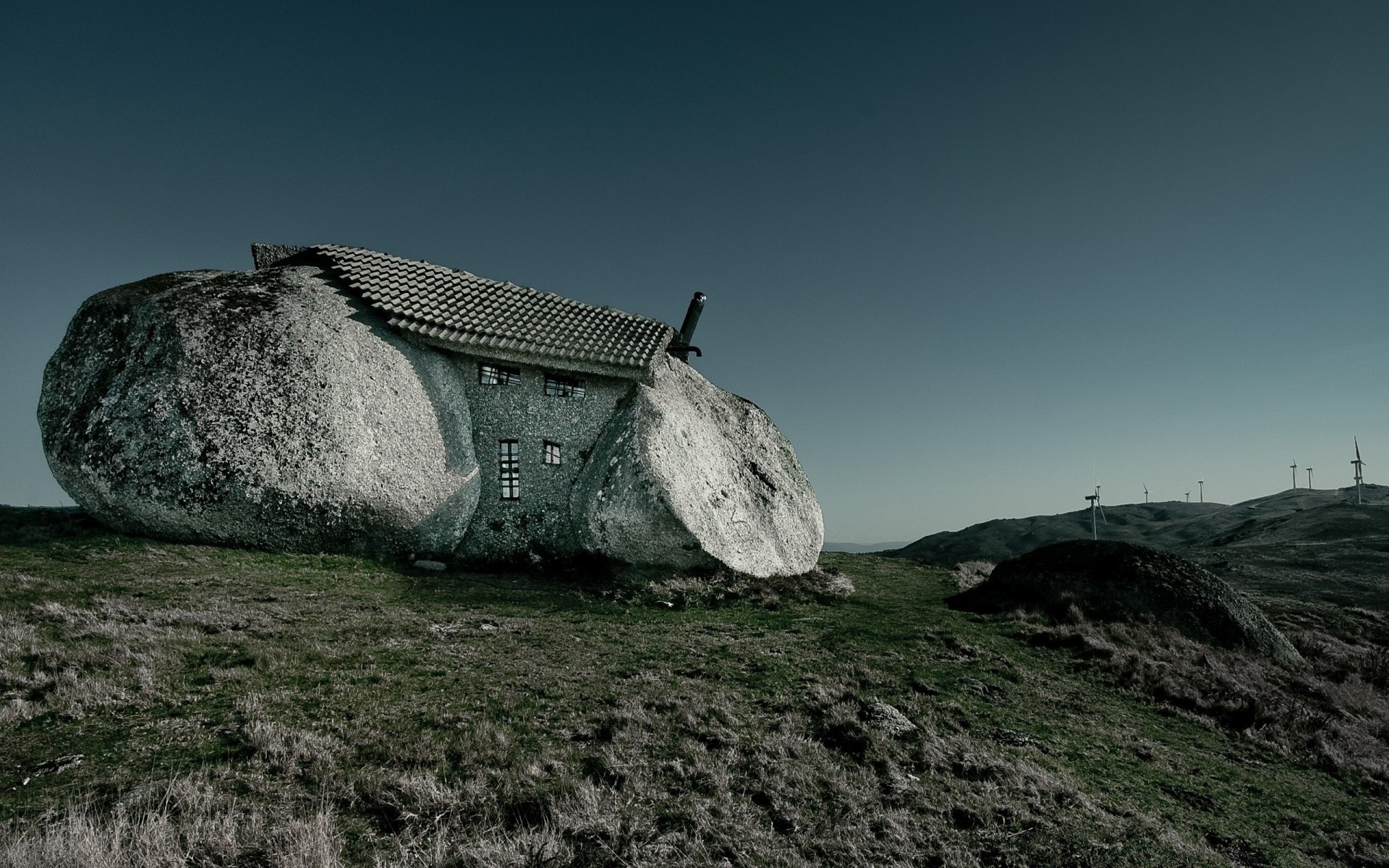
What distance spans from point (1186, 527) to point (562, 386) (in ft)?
383

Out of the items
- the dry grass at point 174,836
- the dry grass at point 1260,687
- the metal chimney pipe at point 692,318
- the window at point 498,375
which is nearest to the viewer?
the dry grass at point 174,836

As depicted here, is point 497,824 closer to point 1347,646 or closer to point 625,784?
point 625,784

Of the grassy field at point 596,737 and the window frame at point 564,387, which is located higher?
the window frame at point 564,387

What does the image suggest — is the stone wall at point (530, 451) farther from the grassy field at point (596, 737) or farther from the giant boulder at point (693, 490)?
the grassy field at point (596, 737)

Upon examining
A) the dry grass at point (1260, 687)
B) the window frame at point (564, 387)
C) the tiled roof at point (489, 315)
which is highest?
the tiled roof at point (489, 315)

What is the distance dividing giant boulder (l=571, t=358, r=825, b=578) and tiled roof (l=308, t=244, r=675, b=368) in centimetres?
167

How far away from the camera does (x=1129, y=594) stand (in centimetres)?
1714

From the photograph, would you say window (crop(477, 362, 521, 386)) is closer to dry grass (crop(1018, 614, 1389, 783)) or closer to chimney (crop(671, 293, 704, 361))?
chimney (crop(671, 293, 704, 361))

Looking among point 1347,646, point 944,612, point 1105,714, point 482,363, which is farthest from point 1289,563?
point 482,363

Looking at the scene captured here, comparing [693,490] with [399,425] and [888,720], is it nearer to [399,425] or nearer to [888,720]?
[399,425]

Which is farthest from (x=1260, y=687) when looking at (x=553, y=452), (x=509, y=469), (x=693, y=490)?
(x=509, y=469)

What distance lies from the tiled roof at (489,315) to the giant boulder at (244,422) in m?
1.39

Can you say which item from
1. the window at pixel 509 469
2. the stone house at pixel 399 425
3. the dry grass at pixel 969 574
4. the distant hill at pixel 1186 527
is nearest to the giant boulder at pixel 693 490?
the stone house at pixel 399 425

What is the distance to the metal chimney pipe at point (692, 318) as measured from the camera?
24047 millimetres
